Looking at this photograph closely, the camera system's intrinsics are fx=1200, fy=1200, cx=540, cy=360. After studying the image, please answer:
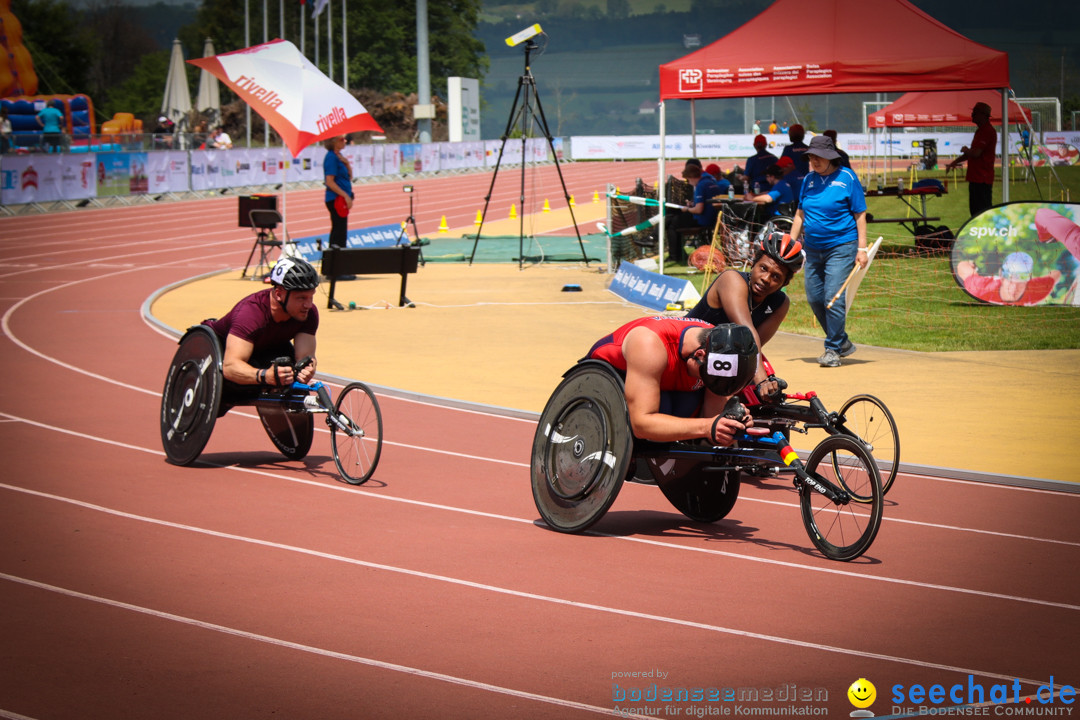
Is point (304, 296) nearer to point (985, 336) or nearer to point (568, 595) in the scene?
point (568, 595)

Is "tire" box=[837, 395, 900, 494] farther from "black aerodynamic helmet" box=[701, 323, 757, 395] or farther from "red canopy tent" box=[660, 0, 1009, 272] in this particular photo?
"red canopy tent" box=[660, 0, 1009, 272]

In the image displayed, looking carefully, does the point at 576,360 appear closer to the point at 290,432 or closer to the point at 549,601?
the point at 290,432

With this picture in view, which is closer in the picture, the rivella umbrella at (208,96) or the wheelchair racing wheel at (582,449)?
the wheelchair racing wheel at (582,449)

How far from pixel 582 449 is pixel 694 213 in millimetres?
14645

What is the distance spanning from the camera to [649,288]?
1711cm

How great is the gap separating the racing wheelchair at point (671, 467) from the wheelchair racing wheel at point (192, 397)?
2.64m

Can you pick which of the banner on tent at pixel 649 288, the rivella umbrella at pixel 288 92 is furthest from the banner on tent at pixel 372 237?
the banner on tent at pixel 649 288

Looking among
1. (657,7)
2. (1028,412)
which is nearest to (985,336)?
(1028,412)

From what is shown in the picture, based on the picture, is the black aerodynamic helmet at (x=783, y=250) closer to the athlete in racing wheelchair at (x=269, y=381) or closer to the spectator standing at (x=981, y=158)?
the athlete in racing wheelchair at (x=269, y=381)

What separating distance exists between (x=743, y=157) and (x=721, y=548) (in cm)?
5962

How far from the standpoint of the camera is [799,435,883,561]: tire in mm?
5969

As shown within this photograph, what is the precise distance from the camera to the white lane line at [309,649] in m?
4.53

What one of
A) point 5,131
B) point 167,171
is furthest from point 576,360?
point 5,131

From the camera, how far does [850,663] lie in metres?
4.88
